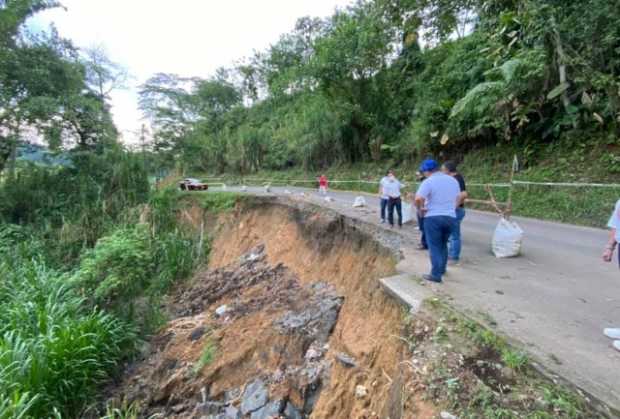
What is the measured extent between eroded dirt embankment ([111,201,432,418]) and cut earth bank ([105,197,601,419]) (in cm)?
2

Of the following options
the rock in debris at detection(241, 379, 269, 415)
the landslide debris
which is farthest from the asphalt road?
the rock in debris at detection(241, 379, 269, 415)

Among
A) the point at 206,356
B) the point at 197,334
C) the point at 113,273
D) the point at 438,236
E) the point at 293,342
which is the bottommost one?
the point at 197,334

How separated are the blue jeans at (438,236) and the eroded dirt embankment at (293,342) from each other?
742 mm

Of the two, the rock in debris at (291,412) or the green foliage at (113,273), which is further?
the green foliage at (113,273)

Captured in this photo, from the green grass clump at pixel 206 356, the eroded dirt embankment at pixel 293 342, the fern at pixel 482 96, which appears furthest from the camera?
the fern at pixel 482 96

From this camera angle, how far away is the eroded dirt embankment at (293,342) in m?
3.10

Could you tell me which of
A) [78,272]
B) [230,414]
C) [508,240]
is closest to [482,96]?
[508,240]

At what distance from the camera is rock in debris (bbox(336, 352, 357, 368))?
3.35 metres

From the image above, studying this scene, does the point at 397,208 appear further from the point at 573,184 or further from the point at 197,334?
the point at 197,334

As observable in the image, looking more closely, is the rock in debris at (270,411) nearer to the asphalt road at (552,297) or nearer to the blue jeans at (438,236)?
the asphalt road at (552,297)

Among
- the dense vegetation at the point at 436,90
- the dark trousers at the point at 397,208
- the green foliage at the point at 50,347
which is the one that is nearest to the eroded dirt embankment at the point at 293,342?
the green foliage at the point at 50,347

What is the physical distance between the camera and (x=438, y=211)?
11.0ft

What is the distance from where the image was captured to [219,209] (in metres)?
13.4

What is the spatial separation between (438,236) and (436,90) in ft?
41.0
